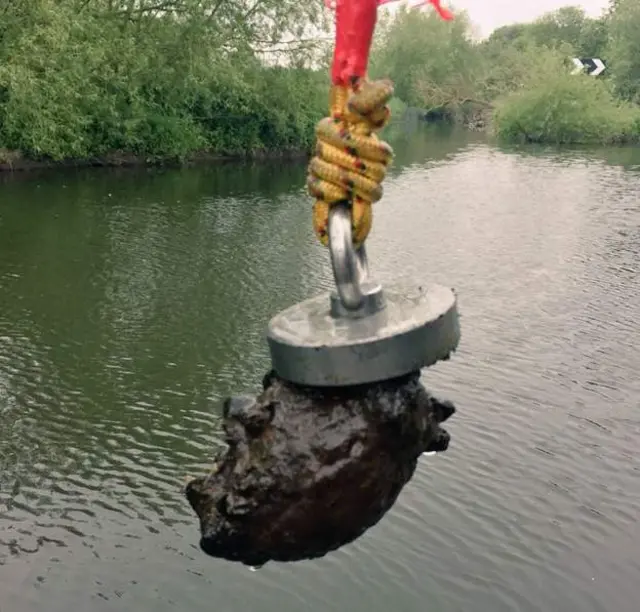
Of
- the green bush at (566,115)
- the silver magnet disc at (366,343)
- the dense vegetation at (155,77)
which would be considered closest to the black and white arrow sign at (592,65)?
the green bush at (566,115)

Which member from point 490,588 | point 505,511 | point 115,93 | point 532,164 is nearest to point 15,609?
point 490,588

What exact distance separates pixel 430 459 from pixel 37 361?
606 centimetres

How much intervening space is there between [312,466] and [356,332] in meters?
0.36

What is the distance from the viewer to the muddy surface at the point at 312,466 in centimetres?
217

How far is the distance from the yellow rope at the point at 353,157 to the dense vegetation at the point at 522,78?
47.8 m

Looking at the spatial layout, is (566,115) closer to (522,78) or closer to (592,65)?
(522,78)

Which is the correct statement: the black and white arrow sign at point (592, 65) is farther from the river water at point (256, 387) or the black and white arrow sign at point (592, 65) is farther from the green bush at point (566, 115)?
the river water at point (256, 387)

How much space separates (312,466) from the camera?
7.16 ft

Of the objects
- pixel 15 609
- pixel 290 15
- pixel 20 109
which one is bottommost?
pixel 15 609

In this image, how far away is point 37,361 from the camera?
1270 cm

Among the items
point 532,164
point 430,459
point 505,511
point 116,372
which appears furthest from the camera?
point 532,164

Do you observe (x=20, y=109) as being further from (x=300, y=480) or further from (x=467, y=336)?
(x=300, y=480)

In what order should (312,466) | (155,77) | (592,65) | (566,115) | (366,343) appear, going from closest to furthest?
(366,343) → (312,466) → (155,77) → (566,115) → (592,65)

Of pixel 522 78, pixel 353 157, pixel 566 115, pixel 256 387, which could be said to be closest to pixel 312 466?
pixel 353 157
